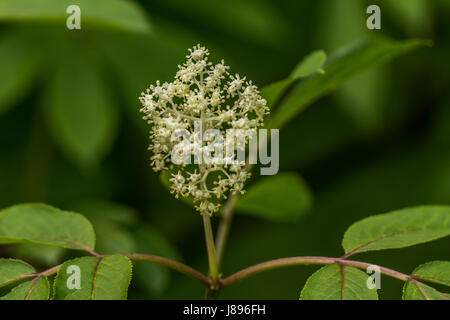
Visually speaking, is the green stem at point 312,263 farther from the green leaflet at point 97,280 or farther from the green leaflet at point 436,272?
the green leaflet at point 97,280

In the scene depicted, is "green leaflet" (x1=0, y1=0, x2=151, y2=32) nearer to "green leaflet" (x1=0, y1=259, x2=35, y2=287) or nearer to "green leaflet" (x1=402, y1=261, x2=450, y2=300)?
"green leaflet" (x1=0, y1=259, x2=35, y2=287)

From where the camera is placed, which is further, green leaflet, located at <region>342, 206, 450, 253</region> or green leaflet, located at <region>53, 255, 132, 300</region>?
green leaflet, located at <region>342, 206, 450, 253</region>

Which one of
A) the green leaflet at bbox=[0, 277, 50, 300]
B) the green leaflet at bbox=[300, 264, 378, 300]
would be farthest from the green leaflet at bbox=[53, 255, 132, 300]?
the green leaflet at bbox=[300, 264, 378, 300]

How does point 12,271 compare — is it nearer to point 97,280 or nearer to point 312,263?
point 97,280

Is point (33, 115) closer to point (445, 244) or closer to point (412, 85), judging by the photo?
point (412, 85)

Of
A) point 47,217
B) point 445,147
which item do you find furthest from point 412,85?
point 47,217

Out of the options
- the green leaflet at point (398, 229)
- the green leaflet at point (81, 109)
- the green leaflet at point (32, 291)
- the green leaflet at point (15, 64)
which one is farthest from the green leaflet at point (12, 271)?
the green leaflet at point (15, 64)
